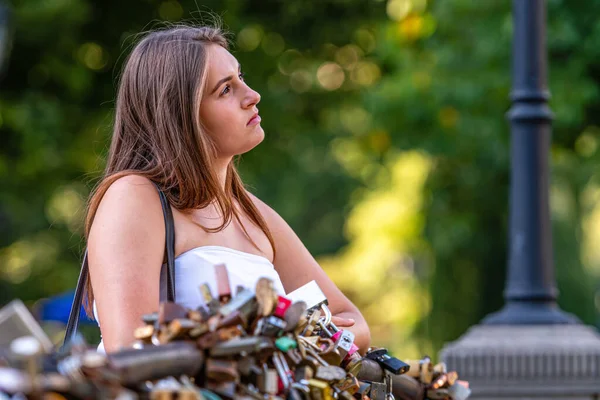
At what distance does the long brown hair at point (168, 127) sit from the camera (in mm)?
2303

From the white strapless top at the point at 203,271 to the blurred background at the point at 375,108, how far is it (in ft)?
17.0

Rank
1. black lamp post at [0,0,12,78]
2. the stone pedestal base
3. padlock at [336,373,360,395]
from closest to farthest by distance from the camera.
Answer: padlock at [336,373,360,395], the stone pedestal base, black lamp post at [0,0,12,78]

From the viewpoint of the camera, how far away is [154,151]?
2.36m

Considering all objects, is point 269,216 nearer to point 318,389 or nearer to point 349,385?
point 349,385

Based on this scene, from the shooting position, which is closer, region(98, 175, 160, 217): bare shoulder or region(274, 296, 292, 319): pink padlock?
region(274, 296, 292, 319): pink padlock

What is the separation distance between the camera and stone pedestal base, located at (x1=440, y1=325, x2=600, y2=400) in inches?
197

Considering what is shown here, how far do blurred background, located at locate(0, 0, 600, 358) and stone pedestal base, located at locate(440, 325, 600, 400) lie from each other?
3.32 m

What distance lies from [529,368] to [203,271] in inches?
128

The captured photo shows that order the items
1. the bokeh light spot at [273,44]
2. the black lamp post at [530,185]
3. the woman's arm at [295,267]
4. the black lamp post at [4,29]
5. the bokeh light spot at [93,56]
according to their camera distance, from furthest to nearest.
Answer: the bokeh light spot at [273,44], the bokeh light spot at [93,56], the black lamp post at [4,29], the black lamp post at [530,185], the woman's arm at [295,267]

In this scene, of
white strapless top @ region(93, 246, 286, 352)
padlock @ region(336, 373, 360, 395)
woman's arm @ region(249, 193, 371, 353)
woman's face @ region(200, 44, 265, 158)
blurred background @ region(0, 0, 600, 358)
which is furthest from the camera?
blurred background @ region(0, 0, 600, 358)

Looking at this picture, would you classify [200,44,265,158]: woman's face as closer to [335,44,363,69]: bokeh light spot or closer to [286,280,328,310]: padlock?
[286,280,328,310]: padlock

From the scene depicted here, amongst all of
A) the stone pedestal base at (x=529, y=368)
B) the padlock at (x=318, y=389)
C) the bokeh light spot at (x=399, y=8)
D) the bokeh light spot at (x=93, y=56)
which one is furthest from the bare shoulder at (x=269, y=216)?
the bokeh light spot at (x=93, y=56)

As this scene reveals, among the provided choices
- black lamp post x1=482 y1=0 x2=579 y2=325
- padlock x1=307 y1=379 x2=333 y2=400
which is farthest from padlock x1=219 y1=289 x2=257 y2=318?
black lamp post x1=482 y1=0 x2=579 y2=325

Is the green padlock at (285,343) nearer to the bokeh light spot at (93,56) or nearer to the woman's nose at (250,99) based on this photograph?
the woman's nose at (250,99)
